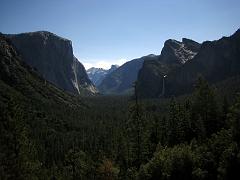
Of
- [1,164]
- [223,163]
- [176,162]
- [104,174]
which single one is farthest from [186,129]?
[1,164]

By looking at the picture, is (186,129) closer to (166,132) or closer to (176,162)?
(166,132)

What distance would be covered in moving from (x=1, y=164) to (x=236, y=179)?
30532 mm

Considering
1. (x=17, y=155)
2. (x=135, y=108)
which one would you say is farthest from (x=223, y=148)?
(x=17, y=155)

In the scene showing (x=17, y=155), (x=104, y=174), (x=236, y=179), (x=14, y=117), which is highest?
(x=14, y=117)

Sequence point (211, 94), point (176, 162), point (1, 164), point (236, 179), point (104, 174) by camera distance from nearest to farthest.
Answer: point (236, 179)
point (1, 164)
point (176, 162)
point (211, 94)
point (104, 174)

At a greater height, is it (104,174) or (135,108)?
(135,108)

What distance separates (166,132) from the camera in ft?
310

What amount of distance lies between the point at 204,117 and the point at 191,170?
34.1 m

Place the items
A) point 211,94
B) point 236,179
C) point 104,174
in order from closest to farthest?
point 236,179
point 211,94
point 104,174

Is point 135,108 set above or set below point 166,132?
above

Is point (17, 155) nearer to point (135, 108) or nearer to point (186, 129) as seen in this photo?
point (135, 108)

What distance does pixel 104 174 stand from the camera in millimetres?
91625

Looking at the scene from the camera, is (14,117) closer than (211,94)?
Yes

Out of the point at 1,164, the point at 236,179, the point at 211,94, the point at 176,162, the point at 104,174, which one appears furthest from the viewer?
the point at 104,174
